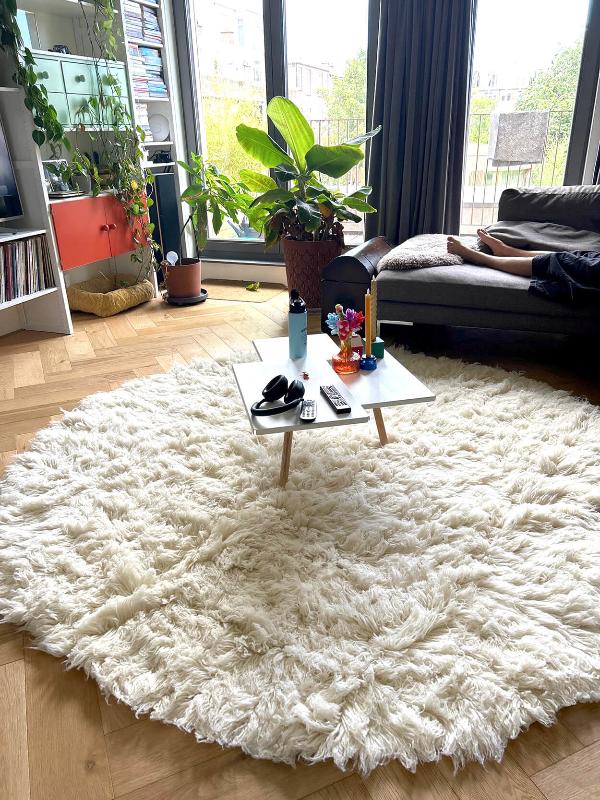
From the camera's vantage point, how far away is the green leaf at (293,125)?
10.6 ft

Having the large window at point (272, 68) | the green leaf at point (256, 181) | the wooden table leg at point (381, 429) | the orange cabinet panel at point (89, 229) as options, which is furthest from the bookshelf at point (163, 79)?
the wooden table leg at point (381, 429)

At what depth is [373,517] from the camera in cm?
164

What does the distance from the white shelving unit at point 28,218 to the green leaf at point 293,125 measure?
1.29 m

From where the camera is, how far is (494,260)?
279 centimetres

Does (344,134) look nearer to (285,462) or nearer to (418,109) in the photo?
(418,109)

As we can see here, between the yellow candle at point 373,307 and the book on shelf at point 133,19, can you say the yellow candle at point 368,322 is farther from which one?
the book on shelf at point 133,19

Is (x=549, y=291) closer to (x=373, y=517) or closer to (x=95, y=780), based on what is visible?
(x=373, y=517)

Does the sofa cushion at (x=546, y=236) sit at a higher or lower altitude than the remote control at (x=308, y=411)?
higher

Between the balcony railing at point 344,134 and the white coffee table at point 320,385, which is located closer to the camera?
the white coffee table at point 320,385

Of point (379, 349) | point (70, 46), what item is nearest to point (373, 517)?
point (379, 349)

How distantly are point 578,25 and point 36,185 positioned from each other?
3101mm

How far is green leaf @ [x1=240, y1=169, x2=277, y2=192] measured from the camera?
3473 mm

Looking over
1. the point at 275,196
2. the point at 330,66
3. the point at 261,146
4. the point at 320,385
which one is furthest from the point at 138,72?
the point at 320,385

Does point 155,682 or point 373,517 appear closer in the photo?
point 155,682
